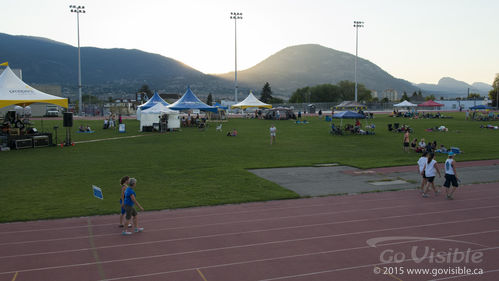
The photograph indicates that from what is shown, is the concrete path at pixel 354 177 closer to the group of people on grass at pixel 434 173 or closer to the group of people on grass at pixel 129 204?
the group of people on grass at pixel 434 173

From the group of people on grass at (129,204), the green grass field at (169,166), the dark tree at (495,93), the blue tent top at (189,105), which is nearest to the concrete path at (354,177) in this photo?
the green grass field at (169,166)

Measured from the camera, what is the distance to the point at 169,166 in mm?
18453

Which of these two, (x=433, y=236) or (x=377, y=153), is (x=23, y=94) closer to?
(x=377, y=153)

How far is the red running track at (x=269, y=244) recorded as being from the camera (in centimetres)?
727

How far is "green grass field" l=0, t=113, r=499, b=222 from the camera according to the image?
1220cm

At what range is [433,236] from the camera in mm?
9219

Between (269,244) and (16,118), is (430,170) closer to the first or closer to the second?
(269,244)

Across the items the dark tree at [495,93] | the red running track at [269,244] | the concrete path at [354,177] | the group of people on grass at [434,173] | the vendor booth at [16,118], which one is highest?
the dark tree at [495,93]

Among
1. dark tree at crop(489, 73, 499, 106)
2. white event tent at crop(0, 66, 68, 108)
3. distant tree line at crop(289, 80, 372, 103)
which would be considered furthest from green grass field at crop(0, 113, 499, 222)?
distant tree line at crop(289, 80, 372, 103)

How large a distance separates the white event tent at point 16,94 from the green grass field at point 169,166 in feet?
11.4

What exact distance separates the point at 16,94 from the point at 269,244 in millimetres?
23724

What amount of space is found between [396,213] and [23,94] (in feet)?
81.1

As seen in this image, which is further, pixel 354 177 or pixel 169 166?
pixel 169 166

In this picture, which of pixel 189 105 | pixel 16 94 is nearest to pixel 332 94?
pixel 189 105
